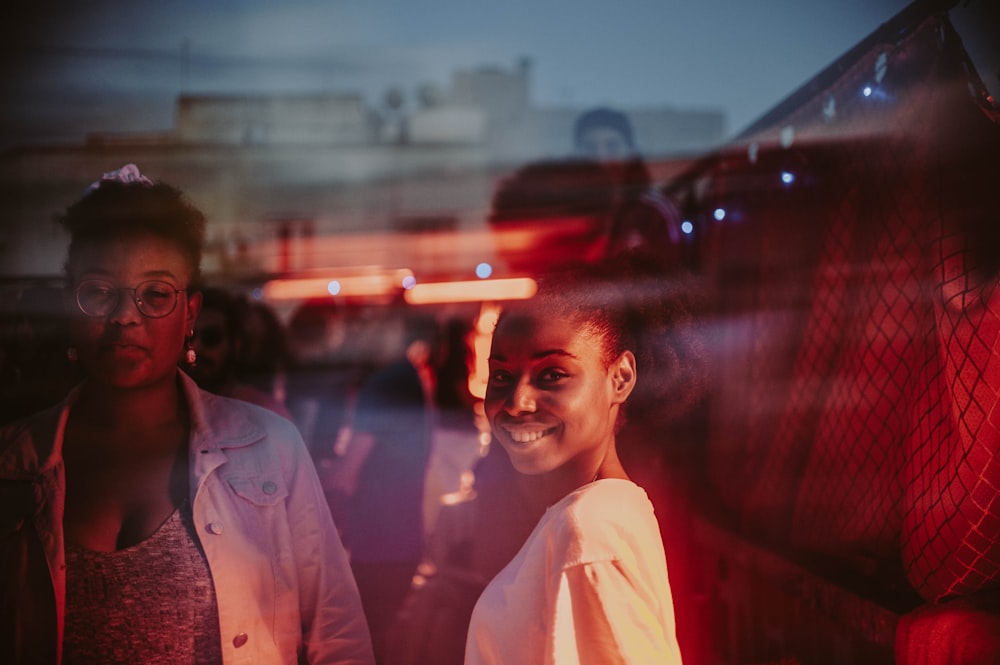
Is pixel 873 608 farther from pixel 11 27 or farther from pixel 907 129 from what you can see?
pixel 11 27

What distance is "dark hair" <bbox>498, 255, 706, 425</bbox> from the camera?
1603mm

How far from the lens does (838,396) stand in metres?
Answer: 2.26

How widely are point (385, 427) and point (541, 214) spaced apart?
163 cm

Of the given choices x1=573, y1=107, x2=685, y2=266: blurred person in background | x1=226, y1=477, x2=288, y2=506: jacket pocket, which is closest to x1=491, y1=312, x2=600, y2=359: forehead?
x1=226, y1=477, x2=288, y2=506: jacket pocket

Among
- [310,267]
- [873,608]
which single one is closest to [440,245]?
[310,267]

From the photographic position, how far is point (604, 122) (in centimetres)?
304

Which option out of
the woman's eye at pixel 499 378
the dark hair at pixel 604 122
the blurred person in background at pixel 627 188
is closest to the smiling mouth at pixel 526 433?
the woman's eye at pixel 499 378

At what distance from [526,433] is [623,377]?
26cm

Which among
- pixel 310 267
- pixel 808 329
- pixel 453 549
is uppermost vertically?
pixel 310 267

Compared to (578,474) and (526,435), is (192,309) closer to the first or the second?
(526,435)

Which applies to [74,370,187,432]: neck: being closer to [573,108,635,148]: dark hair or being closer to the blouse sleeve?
the blouse sleeve

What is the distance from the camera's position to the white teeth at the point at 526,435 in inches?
61.7

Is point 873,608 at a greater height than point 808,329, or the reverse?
point 808,329

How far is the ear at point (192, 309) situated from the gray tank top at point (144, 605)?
48 centimetres
